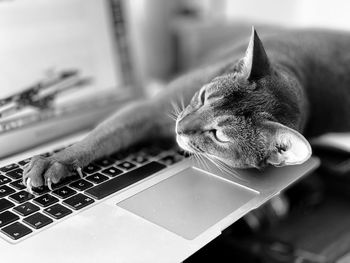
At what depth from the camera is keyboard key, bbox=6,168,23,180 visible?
76 centimetres

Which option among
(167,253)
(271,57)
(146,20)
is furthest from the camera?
(146,20)

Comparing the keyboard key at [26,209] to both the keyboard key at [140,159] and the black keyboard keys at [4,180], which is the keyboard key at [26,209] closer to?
the black keyboard keys at [4,180]

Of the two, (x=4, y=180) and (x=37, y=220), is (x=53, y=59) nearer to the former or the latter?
(x=4, y=180)

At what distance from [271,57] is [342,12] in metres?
0.77

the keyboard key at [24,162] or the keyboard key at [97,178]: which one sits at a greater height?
the keyboard key at [24,162]

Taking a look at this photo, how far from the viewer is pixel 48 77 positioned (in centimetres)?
97

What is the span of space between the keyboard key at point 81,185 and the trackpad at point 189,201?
0.27 ft

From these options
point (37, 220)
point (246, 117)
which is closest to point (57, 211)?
point (37, 220)

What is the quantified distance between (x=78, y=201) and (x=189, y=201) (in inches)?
7.1

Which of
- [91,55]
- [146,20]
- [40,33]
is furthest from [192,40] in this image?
[40,33]

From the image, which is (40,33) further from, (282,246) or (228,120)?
(282,246)

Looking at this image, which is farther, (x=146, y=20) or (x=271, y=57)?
(x=146, y=20)

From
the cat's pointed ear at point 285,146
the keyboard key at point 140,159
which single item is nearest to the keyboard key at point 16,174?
the keyboard key at point 140,159

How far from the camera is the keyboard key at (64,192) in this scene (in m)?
0.71
